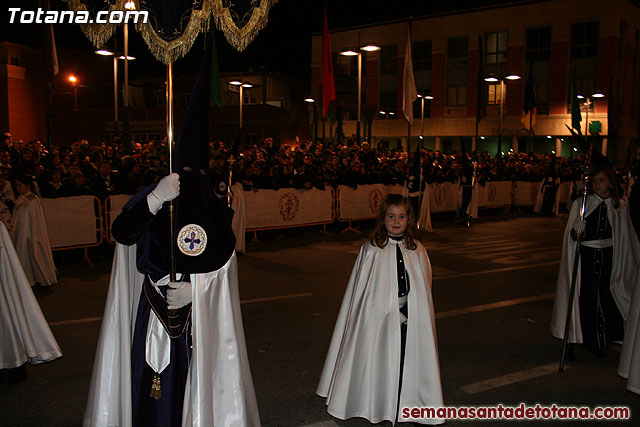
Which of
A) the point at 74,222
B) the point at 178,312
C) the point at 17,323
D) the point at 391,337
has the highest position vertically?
the point at 178,312

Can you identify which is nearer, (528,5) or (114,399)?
(114,399)

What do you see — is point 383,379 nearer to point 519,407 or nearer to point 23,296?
Result: point 519,407

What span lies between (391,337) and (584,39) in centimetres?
3990

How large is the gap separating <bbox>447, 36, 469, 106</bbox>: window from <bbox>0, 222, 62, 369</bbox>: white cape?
40.6 meters

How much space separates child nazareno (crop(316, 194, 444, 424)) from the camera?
4289 millimetres

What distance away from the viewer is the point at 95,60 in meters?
50.6

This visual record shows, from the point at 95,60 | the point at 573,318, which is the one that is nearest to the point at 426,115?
the point at 95,60

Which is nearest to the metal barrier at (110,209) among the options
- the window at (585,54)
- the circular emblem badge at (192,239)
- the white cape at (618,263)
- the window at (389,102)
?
the white cape at (618,263)

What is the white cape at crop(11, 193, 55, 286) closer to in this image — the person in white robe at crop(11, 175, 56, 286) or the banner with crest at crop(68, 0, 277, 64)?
the person in white robe at crop(11, 175, 56, 286)

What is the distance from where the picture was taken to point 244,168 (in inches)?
551

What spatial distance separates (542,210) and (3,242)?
20668 mm

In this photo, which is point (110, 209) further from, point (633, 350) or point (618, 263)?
point (633, 350)

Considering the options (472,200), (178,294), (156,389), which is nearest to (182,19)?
(178,294)

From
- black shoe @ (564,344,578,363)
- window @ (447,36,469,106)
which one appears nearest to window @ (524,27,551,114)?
window @ (447,36,469,106)
